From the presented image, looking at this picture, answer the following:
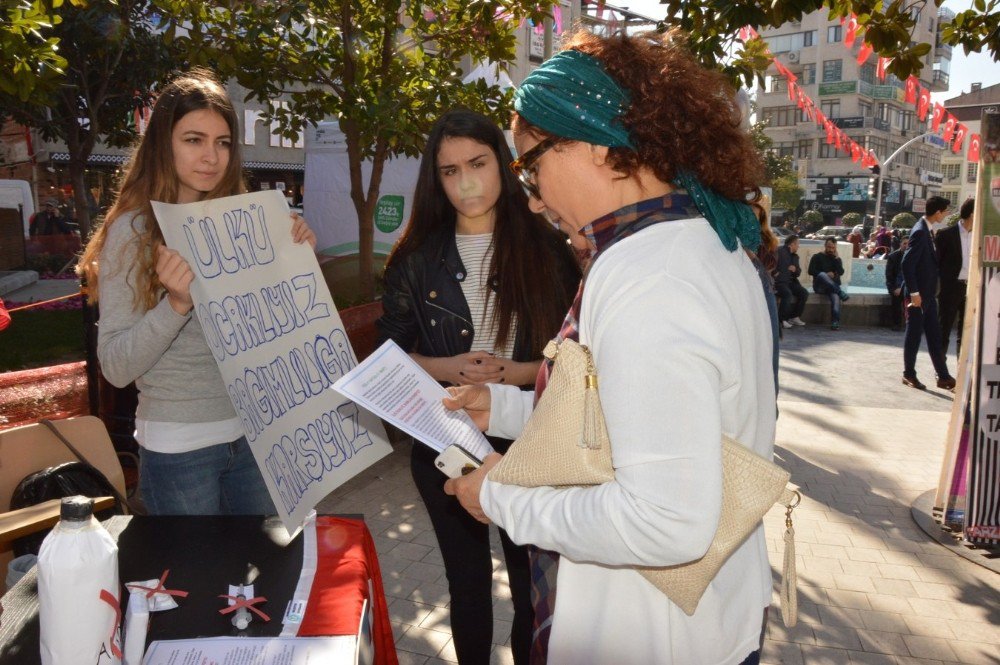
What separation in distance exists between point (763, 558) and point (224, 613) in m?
1.04

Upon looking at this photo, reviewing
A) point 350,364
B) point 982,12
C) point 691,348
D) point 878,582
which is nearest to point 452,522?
point 350,364

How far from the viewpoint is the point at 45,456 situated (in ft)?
7.29

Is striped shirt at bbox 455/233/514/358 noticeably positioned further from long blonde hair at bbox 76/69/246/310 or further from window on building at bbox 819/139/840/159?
window on building at bbox 819/139/840/159

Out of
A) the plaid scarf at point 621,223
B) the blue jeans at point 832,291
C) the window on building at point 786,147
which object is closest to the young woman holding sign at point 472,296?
the plaid scarf at point 621,223

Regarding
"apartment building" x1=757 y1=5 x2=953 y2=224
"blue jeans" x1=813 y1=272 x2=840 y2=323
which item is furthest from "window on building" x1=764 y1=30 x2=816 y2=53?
"blue jeans" x1=813 y1=272 x2=840 y2=323

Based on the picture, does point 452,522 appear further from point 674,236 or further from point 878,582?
point 878,582

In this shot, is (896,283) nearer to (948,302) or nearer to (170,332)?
(948,302)

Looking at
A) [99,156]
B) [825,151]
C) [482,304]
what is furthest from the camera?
[825,151]

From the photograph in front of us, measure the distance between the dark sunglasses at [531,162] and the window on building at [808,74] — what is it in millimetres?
66408

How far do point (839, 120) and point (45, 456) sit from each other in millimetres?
65302

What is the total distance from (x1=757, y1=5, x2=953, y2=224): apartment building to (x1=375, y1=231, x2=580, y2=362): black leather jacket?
60776 mm

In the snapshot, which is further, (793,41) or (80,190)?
(793,41)

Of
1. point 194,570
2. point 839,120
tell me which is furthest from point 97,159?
point 839,120

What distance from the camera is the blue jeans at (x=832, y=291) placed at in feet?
42.9
